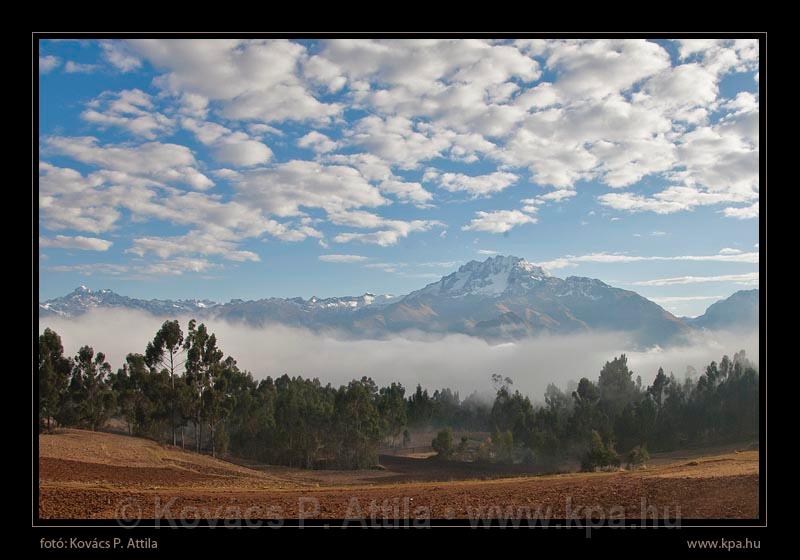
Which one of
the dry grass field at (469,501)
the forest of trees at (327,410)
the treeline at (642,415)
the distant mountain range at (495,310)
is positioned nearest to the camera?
the dry grass field at (469,501)

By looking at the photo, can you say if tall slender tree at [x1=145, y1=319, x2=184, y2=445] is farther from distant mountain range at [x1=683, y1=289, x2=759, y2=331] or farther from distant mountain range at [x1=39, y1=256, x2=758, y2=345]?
distant mountain range at [x1=683, y1=289, x2=759, y2=331]

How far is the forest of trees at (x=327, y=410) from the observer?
35.1m

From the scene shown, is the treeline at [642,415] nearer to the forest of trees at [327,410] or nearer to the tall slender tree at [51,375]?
the forest of trees at [327,410]

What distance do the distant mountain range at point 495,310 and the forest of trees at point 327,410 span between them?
4.34 metres

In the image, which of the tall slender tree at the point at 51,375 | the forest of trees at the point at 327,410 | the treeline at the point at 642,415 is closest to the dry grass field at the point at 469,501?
the tall slender tree at the point at 51,375

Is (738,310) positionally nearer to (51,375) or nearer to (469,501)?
(469,501)

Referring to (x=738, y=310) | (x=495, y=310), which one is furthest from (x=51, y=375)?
(x=495, y=310)

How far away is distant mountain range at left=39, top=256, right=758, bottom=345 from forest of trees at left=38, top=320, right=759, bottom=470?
4343 mm

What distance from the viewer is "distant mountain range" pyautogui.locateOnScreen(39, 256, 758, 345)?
95.9 ft

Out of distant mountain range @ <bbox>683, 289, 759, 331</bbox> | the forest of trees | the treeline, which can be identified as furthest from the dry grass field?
the treeline

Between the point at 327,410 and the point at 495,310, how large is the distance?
8722 centimetres

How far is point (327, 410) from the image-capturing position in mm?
45219
